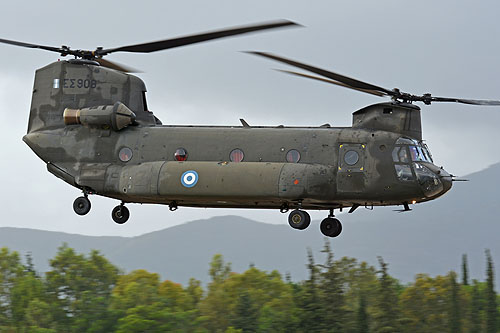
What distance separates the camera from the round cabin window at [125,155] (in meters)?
34.6

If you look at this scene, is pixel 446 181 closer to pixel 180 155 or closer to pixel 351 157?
pixel 351 157

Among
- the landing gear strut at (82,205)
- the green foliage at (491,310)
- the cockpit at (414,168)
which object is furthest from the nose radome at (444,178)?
the green foliage at (491,310)

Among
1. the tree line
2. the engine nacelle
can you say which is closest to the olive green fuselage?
the engine nacelle

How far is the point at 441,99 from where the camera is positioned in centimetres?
3306

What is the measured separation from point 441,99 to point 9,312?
345ft

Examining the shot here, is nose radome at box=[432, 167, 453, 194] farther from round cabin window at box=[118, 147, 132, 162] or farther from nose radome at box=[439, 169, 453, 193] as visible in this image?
round cabin window at box=[118, 147, 132, 162]

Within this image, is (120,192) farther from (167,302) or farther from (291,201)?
(167,302)

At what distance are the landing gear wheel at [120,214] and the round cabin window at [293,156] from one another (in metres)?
7.45

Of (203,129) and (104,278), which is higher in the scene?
(104,278)

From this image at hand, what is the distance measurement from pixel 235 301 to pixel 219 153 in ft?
315

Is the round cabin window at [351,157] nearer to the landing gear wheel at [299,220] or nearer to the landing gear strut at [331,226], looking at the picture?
the landing gear wheel at [299,220]

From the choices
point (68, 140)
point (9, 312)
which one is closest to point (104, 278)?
point (9, 312)

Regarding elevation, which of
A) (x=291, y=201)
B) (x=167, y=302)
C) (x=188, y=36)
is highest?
(x=167, y=302)

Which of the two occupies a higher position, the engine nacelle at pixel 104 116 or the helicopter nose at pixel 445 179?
the engine nacelle at pixel 104 116
